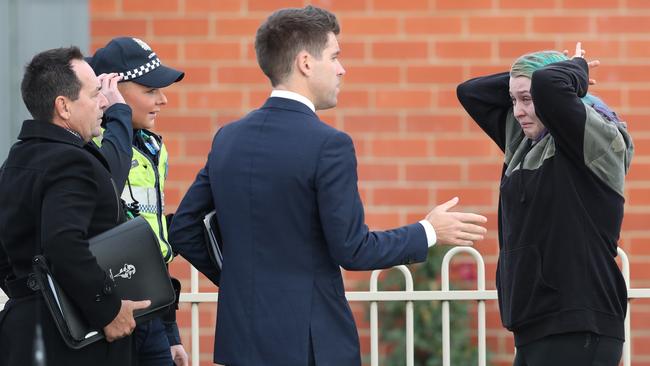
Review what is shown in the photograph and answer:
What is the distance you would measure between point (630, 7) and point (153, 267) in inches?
131

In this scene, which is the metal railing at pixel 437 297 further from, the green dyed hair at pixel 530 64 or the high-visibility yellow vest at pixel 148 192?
the green dyed hair at pixel 530 64

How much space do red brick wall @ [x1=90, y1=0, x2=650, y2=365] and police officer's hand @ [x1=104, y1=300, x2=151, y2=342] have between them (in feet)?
8.11

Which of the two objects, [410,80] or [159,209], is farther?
[410,80]

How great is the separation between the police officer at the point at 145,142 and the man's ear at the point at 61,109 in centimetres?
44

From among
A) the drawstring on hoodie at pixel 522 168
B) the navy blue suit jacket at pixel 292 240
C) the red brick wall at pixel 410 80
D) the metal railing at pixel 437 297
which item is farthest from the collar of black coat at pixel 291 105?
the red brick wall at pixel 410 80

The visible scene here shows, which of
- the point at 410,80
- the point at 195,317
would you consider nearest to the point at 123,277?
the point at 195,317

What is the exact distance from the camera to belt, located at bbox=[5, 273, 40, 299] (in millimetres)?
3945

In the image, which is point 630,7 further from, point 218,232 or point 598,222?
point 218,232

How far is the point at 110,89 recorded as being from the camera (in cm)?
445

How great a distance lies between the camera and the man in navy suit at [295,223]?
376 cm

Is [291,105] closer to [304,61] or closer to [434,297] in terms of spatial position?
[304,61]

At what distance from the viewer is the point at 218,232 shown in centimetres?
403

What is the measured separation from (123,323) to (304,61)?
37.2 inches

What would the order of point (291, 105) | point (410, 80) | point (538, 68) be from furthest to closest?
point (410, 80) < point (538, 68) < point (291, 105)
